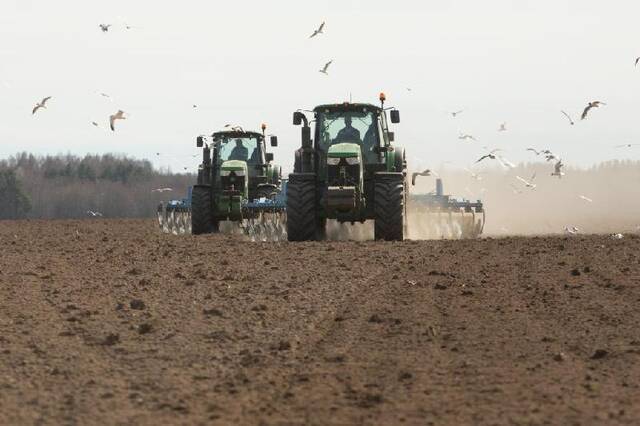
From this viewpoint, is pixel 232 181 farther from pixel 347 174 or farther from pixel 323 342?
pixel 323 342

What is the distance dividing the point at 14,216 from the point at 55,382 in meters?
95.9

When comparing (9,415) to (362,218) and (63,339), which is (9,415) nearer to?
(63,339)

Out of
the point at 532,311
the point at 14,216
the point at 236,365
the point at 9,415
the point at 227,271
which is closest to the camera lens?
the point at 9,415

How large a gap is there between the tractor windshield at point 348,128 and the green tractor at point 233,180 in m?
3.53

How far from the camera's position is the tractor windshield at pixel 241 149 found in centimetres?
3059

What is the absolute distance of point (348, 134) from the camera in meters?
23.9

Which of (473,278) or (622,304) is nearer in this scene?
(622,304)

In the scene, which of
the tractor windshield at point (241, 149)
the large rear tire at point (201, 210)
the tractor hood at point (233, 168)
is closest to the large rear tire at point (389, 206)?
the large rear tire at point (201, 210)

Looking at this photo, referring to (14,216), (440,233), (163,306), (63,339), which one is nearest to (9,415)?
(63,339)

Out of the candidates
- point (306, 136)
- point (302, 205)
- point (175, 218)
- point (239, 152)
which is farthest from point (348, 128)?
point (175, 218)

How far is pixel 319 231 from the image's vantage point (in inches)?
957

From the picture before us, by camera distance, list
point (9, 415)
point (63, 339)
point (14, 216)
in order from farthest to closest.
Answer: point (14, 216) < point (63, 339) < point (9, 415)

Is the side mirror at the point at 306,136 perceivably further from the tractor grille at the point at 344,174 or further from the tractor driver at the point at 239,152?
the tractor driver at the point at 239,152

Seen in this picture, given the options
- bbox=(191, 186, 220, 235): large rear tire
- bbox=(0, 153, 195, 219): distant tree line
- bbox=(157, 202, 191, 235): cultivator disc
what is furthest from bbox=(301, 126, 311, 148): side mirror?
bbox=(0, 153, 195, 219): distant tree line
